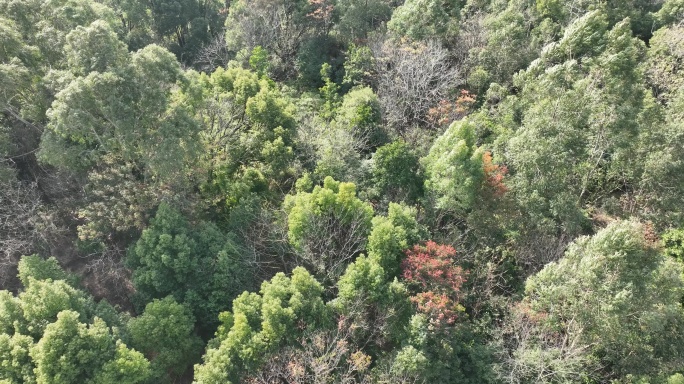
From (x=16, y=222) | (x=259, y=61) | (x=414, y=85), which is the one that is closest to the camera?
(x=16, y=222)

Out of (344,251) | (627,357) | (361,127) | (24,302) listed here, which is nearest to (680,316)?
(627,357)

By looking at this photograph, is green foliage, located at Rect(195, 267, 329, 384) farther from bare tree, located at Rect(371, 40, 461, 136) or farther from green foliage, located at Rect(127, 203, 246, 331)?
bare tree, located at Rect(371, 40, 461, 136)

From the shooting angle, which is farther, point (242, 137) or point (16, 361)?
point (242, 137)

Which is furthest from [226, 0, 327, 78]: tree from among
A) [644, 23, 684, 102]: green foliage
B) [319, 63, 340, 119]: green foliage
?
[644, 23, 684, 102]: green foliage


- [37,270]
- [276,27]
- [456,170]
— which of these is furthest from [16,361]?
[276,27]

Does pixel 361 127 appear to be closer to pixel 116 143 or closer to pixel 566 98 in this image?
pixel 566 98

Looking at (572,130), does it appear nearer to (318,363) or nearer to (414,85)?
(414,85)
